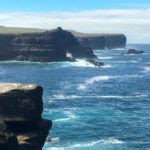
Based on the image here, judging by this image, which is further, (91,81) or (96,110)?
(91,81)

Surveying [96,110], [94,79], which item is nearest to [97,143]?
[96,110]

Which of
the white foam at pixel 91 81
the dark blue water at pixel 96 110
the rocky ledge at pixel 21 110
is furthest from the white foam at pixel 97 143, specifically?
the white foam at pixel 91 81

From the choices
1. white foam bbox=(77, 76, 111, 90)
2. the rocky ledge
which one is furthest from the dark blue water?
the rocky ledge

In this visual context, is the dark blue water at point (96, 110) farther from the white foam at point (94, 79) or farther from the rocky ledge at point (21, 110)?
the rocky ledge at point (21, 110)

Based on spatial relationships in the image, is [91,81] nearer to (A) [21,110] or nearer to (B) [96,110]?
(B) [96,110]

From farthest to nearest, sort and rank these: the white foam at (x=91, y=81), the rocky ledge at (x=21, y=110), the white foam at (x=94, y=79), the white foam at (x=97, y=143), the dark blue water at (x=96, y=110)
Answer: the white foam at (x=94, y=79)
the white foam at (x=91, y=81)
the dark blue water at (x=96, y=110)
the white foam at (x=97, y=143)
the rocky ledge at (x=21, y=110)

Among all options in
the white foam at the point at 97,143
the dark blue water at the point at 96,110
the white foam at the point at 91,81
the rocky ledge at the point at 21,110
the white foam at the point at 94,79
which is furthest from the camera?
the white foam at the point at 94,79

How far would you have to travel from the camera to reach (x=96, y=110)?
4119 inches

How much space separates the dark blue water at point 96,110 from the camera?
78.6 metres

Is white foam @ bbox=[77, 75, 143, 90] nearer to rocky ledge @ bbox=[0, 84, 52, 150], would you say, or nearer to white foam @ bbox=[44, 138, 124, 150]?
white foam @ bbox=[44, 138, 124, 150]

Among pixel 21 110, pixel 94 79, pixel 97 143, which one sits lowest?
pixel 94 79

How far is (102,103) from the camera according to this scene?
373 ft

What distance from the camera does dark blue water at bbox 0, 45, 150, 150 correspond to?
78625 millimetres

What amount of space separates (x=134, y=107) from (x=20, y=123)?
56.3 m
